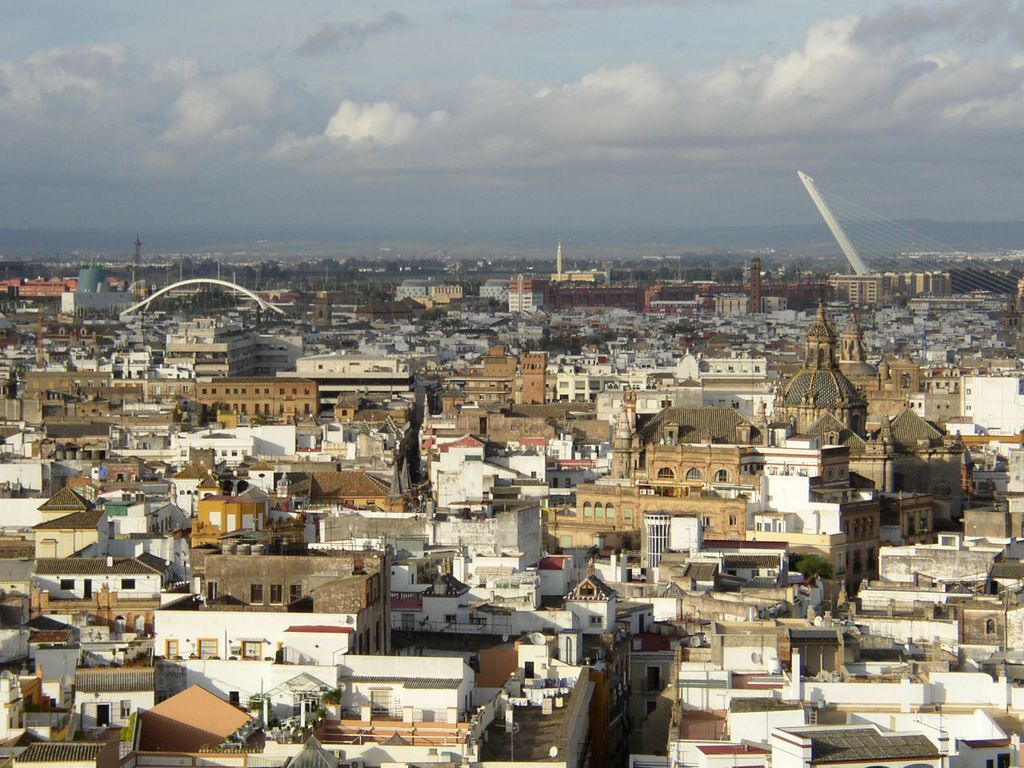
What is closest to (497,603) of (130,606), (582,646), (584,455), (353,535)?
(582,646)

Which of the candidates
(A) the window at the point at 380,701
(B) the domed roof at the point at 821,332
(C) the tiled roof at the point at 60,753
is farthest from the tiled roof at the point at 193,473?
(C) the tiled roof at the point at 60,753

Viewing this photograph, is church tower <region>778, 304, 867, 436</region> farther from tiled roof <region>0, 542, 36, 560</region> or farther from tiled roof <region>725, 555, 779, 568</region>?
tiled roof <region>0, 542, 36, 560</region>

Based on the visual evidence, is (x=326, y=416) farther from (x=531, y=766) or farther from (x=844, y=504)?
(x=531, y=766)

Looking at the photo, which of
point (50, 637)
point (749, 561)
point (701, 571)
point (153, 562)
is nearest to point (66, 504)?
point (153, 562)

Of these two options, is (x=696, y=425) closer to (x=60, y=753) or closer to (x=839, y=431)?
(x=839, y=431)

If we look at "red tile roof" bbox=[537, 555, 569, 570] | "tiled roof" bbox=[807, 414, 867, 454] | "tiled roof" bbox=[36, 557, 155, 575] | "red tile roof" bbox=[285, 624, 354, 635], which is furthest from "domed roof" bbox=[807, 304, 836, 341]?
"red tile roof" bbox=[285, 624, 354, 635]

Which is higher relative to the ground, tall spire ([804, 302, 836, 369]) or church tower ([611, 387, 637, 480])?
tall spire ([804, 302, 836, 369])

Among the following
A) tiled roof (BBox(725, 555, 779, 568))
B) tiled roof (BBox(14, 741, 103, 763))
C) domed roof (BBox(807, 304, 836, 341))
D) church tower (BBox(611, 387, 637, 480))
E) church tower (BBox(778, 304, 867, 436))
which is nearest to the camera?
tiled roof (BBox(14, 741, 103, 763))
